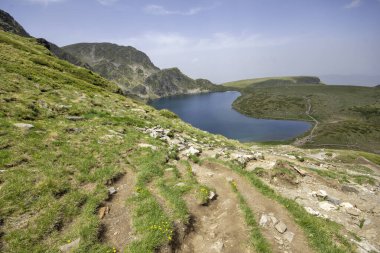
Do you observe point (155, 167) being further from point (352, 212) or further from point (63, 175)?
point (352, 212)

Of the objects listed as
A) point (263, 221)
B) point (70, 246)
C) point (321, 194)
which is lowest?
point (321, 194)

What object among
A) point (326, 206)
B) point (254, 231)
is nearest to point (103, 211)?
point (254, 231)

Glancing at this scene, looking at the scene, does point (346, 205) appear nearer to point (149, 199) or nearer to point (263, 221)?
point (263, 221)

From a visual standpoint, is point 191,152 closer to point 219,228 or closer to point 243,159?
point 243,159

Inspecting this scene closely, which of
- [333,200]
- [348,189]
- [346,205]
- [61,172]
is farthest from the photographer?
[348,189]

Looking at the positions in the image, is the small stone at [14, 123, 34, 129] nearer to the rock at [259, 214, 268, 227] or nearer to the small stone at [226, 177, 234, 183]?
the small stone at [226, 177, 234, 183]

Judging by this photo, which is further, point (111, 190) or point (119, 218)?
point (111, 190)

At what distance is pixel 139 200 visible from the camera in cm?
1338

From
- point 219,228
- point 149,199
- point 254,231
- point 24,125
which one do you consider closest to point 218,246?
point 219,228

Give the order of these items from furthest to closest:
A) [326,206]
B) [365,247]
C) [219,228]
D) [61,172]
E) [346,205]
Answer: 1. [346,205]
2. [326,206]
3. [61,172]
4. [219,228]
5. [365,247]

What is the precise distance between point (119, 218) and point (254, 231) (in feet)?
24.2

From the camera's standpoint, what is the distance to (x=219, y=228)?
12.4m

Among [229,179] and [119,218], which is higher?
[229,179]

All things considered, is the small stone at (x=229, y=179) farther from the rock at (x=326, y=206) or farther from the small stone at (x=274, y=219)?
the rock at (x=326, y=206)
